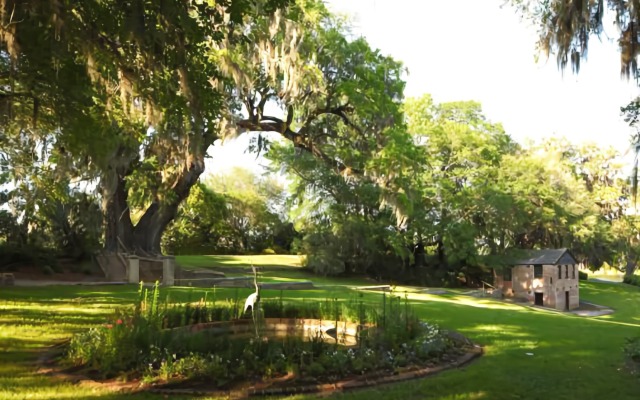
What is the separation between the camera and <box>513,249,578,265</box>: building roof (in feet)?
122

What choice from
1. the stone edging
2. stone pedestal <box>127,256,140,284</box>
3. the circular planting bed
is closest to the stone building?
stone pedestal <box>127,256,140,284</box>

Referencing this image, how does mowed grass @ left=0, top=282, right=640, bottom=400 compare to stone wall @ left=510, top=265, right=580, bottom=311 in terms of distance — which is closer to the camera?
mowed grass @ left=0, top=282, right=640, bottom=400

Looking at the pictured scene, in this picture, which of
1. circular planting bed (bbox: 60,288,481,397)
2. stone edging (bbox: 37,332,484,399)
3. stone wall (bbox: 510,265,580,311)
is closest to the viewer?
stone edging (bbox: 37,332,484,399)

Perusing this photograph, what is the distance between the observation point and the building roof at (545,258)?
122 ft

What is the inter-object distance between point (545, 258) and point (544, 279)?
63.9 inches

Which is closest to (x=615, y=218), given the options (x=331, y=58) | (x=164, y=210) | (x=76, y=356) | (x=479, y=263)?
(x=479, y=263)

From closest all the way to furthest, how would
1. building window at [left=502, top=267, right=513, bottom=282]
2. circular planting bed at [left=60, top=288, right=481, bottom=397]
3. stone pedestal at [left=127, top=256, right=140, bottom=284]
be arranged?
circular planting bed at [left=60, top=288, right=481, bottom=397]
stone pedestal at [left=127, top=256, right=140, bottom=284]
building window at [left=502, top=267, right=513, bottom=282]

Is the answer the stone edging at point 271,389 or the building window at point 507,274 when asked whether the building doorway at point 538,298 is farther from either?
the stone edging at point 271,389

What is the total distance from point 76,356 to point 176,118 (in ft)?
23.3

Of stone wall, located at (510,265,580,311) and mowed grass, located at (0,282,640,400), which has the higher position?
mowed grass, located at (0,282,640,400)

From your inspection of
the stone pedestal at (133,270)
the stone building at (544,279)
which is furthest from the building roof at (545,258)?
the stone pedestal at (133,270)

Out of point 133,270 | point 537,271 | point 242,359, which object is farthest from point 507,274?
point 242,359

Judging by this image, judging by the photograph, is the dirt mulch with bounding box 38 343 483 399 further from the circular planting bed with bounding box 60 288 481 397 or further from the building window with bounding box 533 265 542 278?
the building window with bounding box 533 265 542 278

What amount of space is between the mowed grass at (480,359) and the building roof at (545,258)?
27.1 metres
